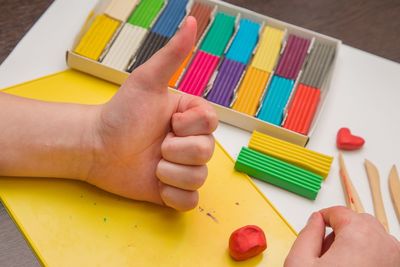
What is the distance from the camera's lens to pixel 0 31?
2.67 feet

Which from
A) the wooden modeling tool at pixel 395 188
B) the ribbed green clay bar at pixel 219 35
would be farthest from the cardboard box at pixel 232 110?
the wooden modeling tool at pixel 395 188

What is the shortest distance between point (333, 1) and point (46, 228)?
0.69 meters

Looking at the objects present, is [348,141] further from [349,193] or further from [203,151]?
[203,151]

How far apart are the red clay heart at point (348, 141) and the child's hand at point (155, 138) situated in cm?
25

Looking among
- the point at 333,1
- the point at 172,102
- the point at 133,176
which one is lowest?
the point at 133,176

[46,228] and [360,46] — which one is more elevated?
[360,46]

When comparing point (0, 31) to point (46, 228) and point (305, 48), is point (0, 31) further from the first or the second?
point (305, 48)

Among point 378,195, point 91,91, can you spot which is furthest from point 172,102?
point 378,195

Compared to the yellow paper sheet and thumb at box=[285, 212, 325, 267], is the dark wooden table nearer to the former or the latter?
the yellow paper sheet

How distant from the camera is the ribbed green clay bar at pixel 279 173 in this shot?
673mm

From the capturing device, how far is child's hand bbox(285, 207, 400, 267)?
1.72 feet

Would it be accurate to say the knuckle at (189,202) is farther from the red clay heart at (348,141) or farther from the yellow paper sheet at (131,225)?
the red clay heart at (348,141)

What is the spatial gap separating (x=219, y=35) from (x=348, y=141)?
0.91 feet

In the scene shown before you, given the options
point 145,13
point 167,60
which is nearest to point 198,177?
point 167,60
